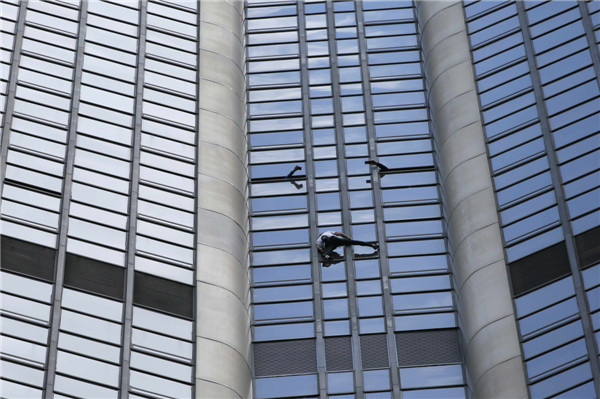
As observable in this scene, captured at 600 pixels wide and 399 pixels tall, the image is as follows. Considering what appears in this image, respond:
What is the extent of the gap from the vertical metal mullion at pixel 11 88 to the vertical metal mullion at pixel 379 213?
1549 centimetres

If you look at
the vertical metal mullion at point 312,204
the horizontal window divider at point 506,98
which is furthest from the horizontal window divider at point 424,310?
the horizontal window divider at point 506,98

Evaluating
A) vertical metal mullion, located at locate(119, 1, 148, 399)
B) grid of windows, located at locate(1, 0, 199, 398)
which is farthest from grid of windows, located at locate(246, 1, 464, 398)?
vertical metal mullion, located at locate(119, 1, 148, 399)

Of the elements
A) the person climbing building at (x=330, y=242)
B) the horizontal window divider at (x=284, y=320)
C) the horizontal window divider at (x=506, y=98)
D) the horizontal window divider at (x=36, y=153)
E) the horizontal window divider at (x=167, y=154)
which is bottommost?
the horizontal window divider at (x=284, y=320)

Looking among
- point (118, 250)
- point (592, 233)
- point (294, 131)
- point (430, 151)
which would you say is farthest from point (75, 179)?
point (592, 233)

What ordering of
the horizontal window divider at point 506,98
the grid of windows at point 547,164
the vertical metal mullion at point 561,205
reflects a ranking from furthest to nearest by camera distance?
the horizontal window divider at point 506,98 → the grid of windows at point 547,164 → the vertical metal mullion at point 561,205

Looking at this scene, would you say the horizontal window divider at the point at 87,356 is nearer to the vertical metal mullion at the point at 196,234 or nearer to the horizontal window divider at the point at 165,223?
the vertical metal mullion at the point at 196,234

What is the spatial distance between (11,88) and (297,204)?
1288 centimetres

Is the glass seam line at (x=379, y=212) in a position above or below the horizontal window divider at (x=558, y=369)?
above

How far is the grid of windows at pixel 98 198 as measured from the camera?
46.3m

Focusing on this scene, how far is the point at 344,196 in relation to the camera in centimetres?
5538

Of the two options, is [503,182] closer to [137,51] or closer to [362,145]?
[362,145]

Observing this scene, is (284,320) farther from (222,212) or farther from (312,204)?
(312,204)

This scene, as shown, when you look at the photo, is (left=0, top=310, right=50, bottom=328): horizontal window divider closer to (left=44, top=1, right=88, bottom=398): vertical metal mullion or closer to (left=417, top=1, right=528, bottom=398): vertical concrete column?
(left=44, top=1, right=88, bottom=398): vertical metal mullion

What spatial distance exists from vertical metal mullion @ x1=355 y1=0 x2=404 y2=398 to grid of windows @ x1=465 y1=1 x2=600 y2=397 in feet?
16.6
